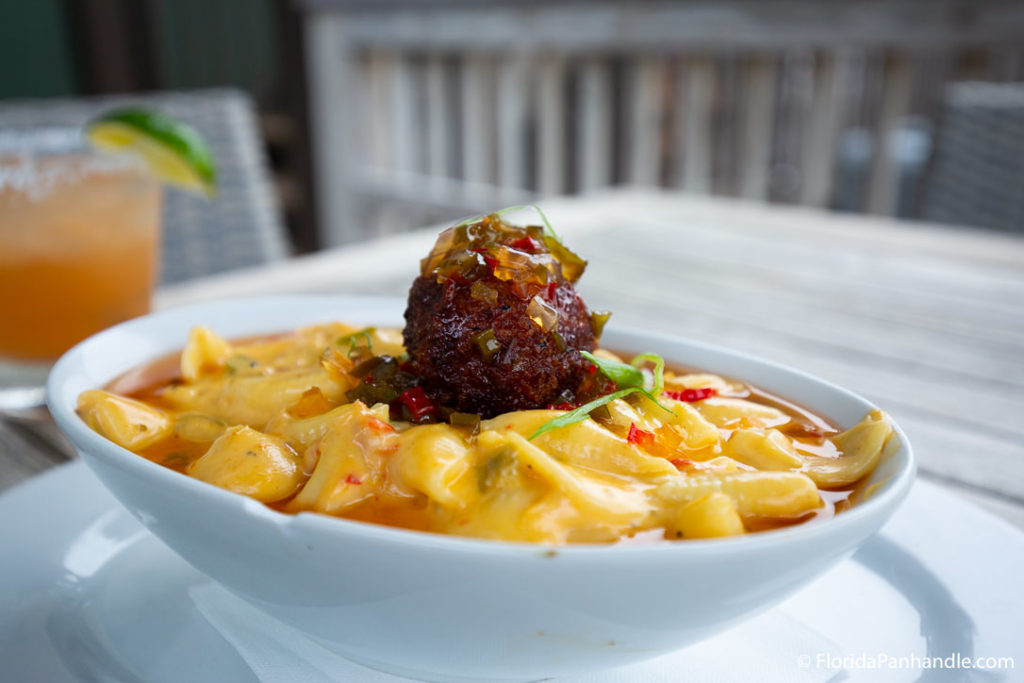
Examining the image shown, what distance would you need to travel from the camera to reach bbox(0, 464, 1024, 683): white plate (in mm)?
945

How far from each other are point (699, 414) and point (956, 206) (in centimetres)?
365

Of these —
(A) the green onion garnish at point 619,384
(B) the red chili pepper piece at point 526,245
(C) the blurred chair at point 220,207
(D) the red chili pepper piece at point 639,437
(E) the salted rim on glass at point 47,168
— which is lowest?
(C) the blurred chair at point 220,207

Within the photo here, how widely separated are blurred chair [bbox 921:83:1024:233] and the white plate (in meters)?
3.19

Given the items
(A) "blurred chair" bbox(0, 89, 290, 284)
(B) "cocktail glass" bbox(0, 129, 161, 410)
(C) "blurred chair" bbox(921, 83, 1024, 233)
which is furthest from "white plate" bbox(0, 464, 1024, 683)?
(C) "blurred chair" bbox(921, 83, 1024, 233)

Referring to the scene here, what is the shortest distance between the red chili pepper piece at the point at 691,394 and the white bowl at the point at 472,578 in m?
0.29

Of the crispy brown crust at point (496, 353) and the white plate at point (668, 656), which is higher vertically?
the crispy brown crust at point (496, 353)

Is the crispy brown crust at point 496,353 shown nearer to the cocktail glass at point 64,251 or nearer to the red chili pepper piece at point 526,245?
the red chili pepper piece at point 526,245

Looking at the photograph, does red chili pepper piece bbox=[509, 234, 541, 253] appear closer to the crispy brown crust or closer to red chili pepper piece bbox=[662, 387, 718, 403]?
the crispy brown crust

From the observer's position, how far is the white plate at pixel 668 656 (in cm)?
95

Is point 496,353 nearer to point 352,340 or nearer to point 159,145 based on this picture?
point 352,340

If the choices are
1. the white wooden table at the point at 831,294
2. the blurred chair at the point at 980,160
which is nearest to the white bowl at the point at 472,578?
the white wooden table at the point at 831,294

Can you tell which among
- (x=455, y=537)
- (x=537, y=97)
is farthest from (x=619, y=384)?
(x=537, y=97)

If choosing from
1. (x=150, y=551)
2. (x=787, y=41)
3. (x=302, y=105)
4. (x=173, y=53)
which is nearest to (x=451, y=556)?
(x=150, y=551)

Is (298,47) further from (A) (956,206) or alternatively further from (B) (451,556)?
(B) (451,556)
